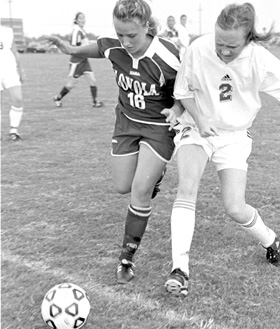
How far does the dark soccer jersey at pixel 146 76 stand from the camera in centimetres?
364

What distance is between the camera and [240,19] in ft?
10.4

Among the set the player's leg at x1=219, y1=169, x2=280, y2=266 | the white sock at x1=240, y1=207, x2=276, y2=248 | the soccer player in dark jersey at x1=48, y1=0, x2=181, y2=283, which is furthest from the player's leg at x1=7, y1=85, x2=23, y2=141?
the white sock at x1=240, y1=207, x2=276, y2=248

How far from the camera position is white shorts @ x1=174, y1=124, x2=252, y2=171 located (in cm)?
356

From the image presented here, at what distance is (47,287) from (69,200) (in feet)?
6.10

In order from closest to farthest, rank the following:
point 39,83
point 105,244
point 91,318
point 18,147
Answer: point 91,318, point 105,244, point 18,147, point 39,83

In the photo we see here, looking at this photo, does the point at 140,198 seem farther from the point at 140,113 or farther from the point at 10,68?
the point at 10,68

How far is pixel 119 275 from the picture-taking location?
350 centimetres

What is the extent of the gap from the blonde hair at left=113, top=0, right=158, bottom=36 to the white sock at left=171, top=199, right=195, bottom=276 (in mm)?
1206

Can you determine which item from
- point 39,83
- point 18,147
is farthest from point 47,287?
point 39,83

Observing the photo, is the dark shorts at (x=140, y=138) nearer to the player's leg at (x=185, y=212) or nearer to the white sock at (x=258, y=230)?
the player's leg at (x=185, y=212)

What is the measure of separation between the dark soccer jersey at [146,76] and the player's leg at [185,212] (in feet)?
1.42

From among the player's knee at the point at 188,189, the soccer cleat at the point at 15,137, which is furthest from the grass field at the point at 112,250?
the soccer cleat at the point at 15,137

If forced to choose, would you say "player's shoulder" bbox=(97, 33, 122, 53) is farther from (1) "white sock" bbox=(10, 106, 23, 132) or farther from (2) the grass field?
(1) "white sock" bbox=(10, 106, 23, 132)

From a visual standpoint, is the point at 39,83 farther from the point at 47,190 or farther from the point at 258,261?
the point at 258,261
